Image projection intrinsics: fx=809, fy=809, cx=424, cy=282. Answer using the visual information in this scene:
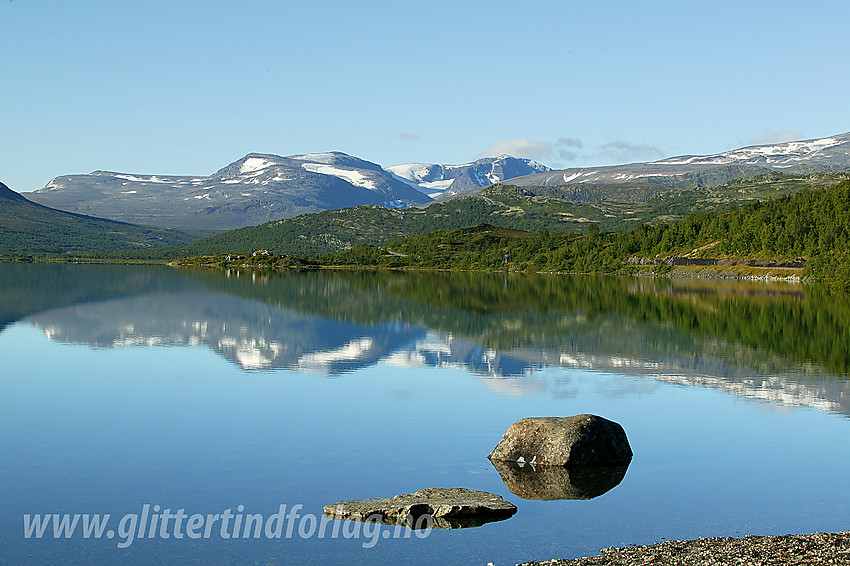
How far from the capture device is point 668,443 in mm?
27016

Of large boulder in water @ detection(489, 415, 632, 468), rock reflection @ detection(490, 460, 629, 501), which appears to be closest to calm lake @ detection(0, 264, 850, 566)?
rock reflection @ detection(490, 460, 629, 501)

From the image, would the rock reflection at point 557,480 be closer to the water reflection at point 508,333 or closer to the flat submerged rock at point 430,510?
the flat submerged rock at point 430,510

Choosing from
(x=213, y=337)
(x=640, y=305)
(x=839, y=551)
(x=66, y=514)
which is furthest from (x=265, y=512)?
(x=640, y=305)

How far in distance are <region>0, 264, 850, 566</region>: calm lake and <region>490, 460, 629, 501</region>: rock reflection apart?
0.13m

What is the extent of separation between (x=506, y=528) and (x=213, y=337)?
148 feet

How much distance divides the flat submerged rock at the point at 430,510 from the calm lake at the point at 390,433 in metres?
0.34

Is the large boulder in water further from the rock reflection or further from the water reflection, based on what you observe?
the water reflection

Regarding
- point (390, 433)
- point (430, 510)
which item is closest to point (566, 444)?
point (430, 510)

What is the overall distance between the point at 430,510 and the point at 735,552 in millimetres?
6650

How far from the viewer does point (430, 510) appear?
1888 cm

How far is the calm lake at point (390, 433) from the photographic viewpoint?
18047 millimetres

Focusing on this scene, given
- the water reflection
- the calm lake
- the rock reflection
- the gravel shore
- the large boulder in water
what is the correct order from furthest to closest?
1. the water reflection
2. the large boulder in water
3. the rock reflection
4. the calm lake
5. the gravel shore

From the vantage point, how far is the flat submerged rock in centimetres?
1867

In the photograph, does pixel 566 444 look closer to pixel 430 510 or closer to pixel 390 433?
pixel 430 510
